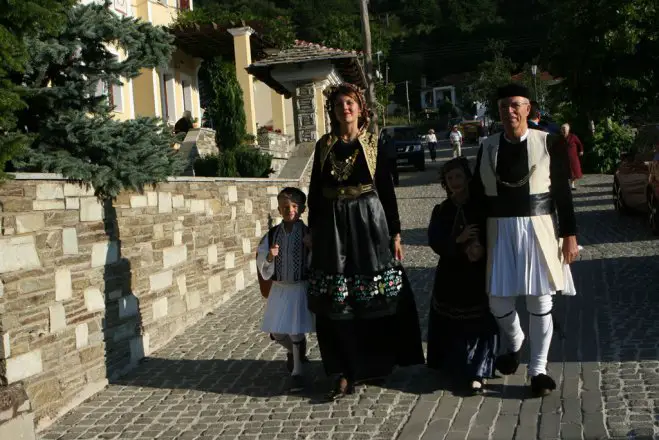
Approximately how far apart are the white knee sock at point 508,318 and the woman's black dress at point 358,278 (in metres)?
0.63

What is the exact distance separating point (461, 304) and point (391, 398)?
2.55ft

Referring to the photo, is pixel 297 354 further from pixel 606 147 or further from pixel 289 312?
pixel 606 147

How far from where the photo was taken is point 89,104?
7.07m

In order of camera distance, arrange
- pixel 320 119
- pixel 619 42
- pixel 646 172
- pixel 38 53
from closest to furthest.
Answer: pixel 38 53, pixel 646 172, pixel 320 119, pixel 619 42

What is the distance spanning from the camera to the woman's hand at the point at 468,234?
594 cm

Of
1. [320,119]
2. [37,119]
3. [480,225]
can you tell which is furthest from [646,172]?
[37,119]

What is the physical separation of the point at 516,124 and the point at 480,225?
0.71 metres

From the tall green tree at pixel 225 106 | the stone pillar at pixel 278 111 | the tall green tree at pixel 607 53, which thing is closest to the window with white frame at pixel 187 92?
the stone pillar at pixel 278 111

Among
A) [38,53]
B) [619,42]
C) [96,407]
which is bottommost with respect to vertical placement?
[96,407]

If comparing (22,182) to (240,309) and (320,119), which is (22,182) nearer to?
(240,309)

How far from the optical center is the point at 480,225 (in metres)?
6.00

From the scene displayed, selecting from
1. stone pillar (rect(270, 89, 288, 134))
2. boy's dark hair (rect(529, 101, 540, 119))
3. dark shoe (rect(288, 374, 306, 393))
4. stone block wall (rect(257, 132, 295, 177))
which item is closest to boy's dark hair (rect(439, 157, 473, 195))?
dark shoe (rect(288, 374, 306, 393))

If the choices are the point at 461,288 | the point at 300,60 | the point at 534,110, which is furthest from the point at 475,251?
the point at 300,60

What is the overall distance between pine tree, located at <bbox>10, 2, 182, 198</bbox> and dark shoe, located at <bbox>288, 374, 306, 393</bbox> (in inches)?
81.2
